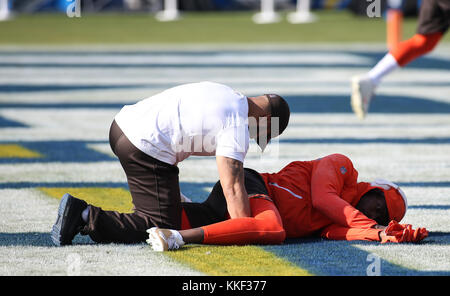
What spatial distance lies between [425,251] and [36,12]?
87.1ft

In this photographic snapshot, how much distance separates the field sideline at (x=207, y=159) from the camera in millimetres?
4637

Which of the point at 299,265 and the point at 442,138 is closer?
the point at 299,265

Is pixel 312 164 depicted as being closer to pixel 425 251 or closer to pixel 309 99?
pixel 425 251

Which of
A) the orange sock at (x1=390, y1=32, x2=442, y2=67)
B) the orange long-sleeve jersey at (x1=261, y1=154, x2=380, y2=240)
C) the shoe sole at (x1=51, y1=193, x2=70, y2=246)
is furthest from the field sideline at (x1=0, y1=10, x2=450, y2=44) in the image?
the shoe sole at (x1=51, y1=193, x2=70, y2=246)

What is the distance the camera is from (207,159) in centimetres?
793

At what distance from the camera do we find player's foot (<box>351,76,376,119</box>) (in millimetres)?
8320

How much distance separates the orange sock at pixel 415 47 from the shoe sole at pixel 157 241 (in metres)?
4.26

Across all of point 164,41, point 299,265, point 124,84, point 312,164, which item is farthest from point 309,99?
point 164,41

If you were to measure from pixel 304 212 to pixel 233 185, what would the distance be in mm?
588

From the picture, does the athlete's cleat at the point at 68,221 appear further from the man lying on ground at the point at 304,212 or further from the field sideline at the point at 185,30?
the field sideline at the point at 185,30

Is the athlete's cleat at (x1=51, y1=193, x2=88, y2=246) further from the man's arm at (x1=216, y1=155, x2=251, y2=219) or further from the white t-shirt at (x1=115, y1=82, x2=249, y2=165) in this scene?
the man's arm at (x1=216, y1=155, x2=251, y2=219)

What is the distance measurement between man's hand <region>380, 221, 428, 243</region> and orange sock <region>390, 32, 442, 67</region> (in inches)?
143
